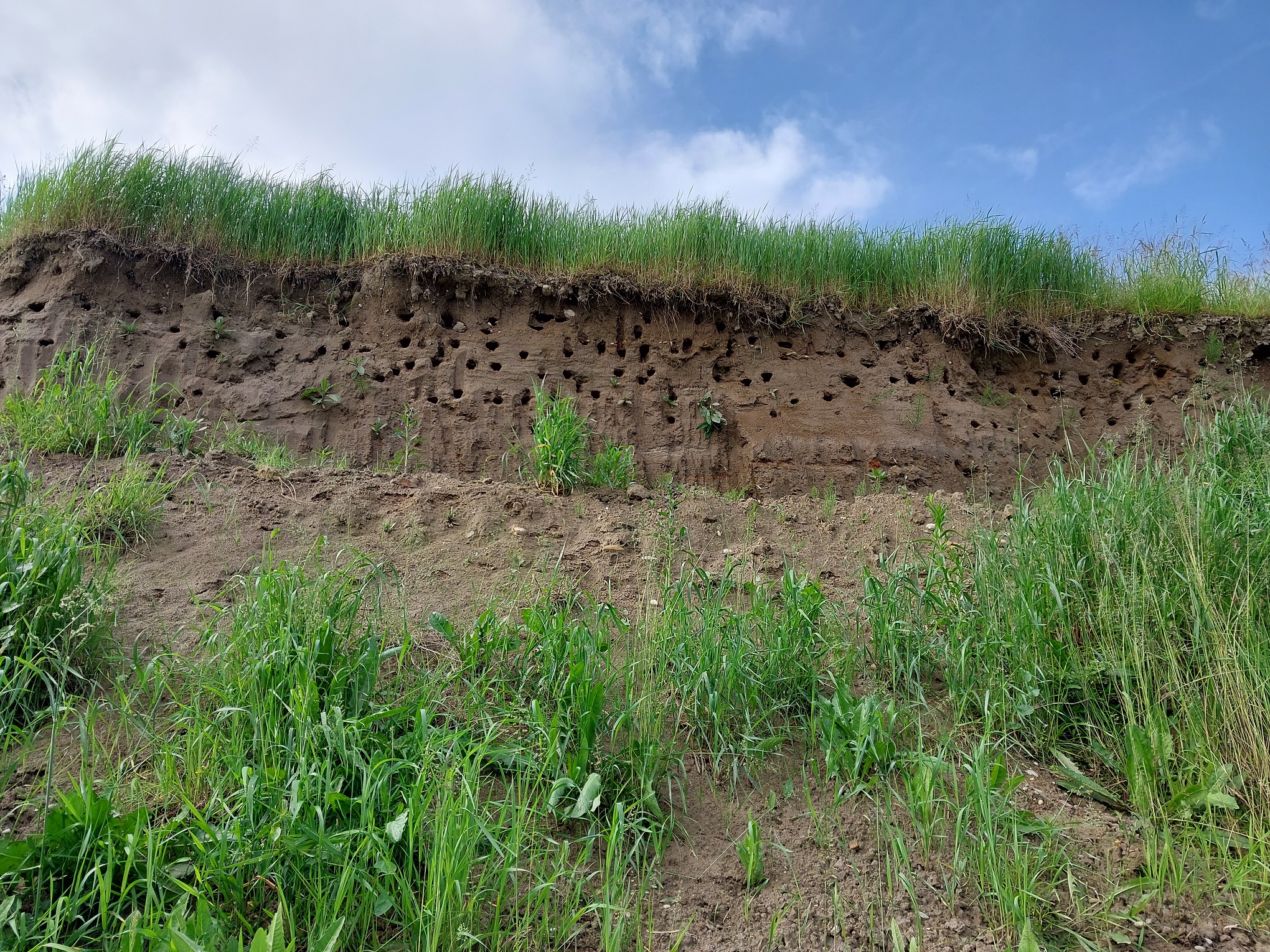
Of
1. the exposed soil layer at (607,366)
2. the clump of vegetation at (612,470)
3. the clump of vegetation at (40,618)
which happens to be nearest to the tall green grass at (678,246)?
the exposed soil layer at (607,366)

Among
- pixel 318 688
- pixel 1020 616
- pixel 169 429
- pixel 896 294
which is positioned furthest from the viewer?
pixel 896 294

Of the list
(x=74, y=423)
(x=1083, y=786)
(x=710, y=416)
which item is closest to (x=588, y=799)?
(x=1083, y=786)

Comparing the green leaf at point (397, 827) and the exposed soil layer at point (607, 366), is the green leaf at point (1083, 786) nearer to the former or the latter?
the green leaf at point (397, 827)

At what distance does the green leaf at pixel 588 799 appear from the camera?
88.6 inches

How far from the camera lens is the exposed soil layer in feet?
23.1

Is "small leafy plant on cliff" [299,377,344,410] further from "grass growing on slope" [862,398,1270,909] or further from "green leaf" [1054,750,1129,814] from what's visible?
"green leaf" [1054,750,1129,814]

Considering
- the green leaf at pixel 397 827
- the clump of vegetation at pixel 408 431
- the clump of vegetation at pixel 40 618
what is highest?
the clump of vegetation at pixel 408 431

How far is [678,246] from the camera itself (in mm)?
7789

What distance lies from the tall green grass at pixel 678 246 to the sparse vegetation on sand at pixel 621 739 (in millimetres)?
4792

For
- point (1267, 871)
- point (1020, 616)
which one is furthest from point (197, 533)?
point (1267, 871)

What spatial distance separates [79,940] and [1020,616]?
3033 mm

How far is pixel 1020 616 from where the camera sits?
9.80 ft

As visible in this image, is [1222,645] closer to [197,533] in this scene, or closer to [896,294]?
[197,533]

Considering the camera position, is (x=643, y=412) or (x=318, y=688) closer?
(x=318, y=688)
